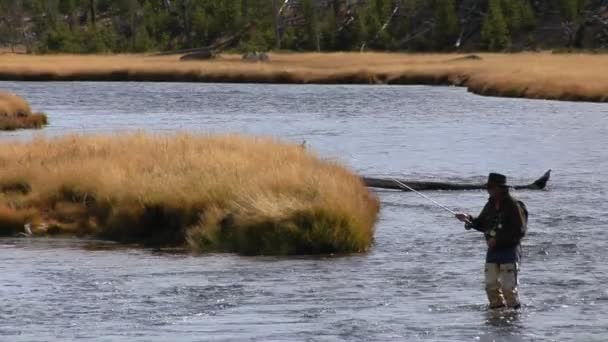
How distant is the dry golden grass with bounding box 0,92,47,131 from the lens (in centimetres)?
4684

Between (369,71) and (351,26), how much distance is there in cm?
4245

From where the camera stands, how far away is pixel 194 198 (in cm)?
2158

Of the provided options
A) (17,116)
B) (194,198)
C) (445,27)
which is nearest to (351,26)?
(445,27)

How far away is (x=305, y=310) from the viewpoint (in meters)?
16.2

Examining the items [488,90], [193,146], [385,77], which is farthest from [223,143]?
[385,77]

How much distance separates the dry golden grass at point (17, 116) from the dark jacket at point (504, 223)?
1303 inches

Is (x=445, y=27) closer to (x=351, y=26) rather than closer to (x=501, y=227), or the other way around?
(x=351, y=26)

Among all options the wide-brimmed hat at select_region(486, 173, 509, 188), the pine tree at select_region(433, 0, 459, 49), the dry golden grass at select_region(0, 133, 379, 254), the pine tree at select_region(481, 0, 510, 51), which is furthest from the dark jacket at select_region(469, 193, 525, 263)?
the pine tree at select_region(433, 0, 459, 49)

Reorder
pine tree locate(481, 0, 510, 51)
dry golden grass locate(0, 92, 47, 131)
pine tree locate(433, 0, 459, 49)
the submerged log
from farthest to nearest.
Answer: pine tree locate(433, 0, 459, 49), pine tree locate(481, 0, 510, 51), dry golden grass locate(0, 92, 47, 131), the submerged log

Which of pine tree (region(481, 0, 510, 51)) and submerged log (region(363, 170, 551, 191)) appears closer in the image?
submerged log (region(363, 170, 551, 191))

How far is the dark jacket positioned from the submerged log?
12.5 m

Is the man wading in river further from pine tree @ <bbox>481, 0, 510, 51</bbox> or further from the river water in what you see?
pine tree @ <bbox>481, 0, 510, 51</bbox>

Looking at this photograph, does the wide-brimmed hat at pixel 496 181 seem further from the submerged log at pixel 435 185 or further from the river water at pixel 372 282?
the submerged log at pixel 435 185

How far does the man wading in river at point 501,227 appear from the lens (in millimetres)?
15023
